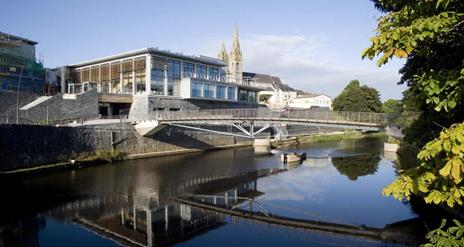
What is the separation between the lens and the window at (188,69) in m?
54.3

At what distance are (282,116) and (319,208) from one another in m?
13.3

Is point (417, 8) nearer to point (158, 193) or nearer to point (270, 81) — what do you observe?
point (158, 193)

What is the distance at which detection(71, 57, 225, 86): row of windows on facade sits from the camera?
50.9m

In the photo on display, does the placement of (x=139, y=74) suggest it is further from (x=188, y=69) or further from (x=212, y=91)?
(x=212, y=91)

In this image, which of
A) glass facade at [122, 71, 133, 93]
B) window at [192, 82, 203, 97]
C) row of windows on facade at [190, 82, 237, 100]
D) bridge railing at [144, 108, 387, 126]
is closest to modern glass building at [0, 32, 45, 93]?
glass facade at [122, 71, 133, 93]

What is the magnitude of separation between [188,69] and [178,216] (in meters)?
38.8

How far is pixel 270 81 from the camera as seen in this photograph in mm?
110500

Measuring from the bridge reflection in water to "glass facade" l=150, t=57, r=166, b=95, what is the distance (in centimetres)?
2695

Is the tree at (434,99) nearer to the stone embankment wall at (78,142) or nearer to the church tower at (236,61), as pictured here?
the stone embankment wall at (78,142)

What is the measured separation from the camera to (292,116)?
1226 inches

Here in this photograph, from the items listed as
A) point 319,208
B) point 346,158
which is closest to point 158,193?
point 319,208

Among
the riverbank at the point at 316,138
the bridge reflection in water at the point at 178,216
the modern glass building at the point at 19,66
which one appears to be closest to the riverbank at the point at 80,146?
the bridge reflection in water at the point at 178,216

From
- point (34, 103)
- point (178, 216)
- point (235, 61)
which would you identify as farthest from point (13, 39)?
point (235, 61)

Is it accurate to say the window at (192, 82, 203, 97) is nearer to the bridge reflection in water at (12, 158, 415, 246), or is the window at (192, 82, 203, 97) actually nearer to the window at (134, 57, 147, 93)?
the window at (134, 57, 147, 93)
